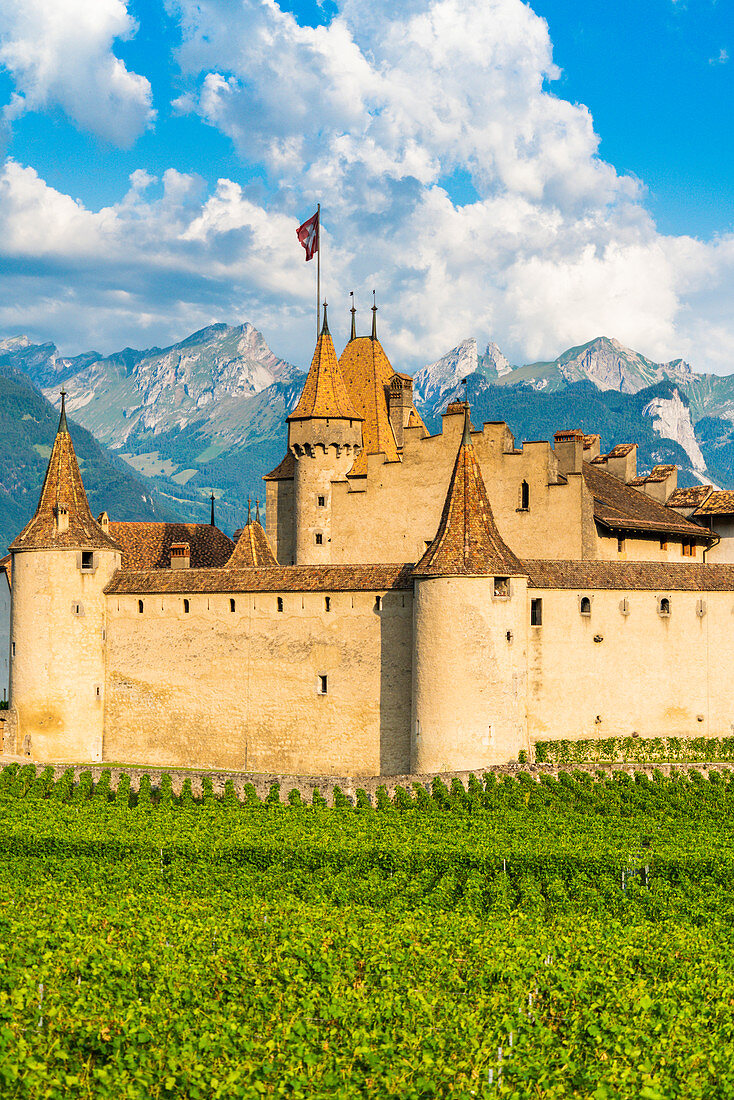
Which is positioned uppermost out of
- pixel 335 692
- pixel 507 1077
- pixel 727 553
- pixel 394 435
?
pixel 394 435

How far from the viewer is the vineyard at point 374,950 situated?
18875mm

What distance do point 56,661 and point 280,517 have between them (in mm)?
15167

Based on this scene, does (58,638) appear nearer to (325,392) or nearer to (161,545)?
(161,545)

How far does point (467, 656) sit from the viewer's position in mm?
43469

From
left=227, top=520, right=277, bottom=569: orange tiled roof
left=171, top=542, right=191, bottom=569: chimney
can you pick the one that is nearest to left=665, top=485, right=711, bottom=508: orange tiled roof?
left=227, top=520, right=277, bottom=569: orange tiled roof

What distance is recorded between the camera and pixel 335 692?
47.6 metres

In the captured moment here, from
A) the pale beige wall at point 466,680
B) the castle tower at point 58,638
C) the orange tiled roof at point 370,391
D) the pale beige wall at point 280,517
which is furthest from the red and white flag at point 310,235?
the pale beige wall at point 466,680

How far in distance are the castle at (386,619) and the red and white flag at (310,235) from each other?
7.44 metres

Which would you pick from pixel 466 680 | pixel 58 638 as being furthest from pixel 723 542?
pixel 58 638

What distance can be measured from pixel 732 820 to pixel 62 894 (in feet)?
66.3

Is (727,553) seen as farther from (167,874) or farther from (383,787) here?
(167,874)

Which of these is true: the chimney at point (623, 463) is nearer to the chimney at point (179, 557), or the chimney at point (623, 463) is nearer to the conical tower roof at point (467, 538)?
the conical tower roof at point (467, 538)

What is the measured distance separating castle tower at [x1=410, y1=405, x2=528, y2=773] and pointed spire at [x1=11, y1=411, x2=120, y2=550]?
16273mm

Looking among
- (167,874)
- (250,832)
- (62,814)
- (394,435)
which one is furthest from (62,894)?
(394,435)
